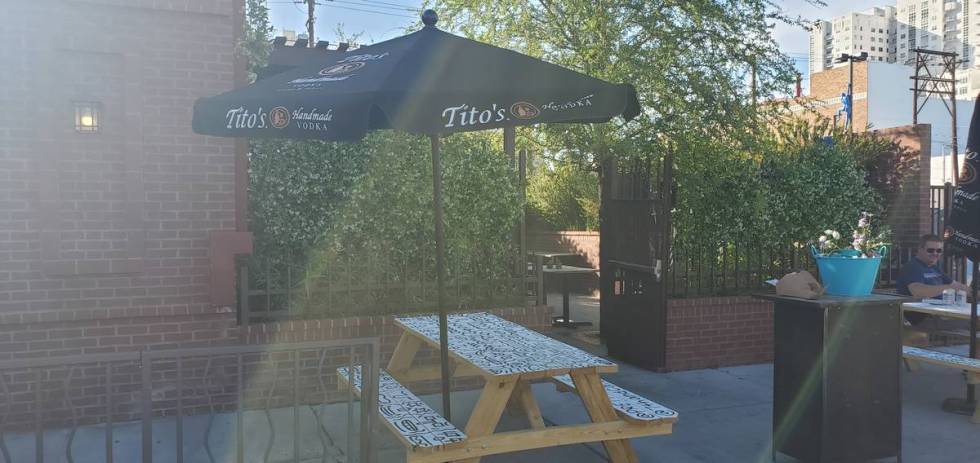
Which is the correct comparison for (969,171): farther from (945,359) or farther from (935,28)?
(935,28)

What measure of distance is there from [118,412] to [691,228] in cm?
578

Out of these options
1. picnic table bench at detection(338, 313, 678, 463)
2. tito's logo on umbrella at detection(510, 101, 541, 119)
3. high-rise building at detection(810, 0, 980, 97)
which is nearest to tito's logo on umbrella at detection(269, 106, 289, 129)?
tito's logo on umbrella at detection(510, 101, 541, 119)

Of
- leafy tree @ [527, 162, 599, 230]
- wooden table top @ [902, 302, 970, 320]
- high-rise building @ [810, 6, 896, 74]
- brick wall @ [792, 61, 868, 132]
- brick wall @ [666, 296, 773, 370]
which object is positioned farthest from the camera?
high-rise building @ [810, 6, 896, 74]

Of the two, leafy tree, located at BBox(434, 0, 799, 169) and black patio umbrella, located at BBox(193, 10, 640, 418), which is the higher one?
leafy tree, located at BBox(434, 0, 799, 169)

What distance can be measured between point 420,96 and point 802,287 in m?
2.72

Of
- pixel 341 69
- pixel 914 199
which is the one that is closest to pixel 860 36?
pixel 914 199

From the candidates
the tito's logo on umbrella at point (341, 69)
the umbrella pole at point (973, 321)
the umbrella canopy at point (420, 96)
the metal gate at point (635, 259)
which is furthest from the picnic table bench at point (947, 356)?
the tito's logo on umbrella at point (341, 69)

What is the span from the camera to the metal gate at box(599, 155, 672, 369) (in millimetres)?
7172

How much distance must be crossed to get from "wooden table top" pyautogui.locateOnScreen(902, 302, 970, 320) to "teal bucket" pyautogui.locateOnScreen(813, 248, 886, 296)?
2.28 meters

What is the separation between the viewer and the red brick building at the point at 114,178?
5473 mm

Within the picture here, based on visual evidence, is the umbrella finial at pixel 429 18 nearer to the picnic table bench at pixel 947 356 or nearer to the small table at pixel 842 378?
the small table at pixel 842 378

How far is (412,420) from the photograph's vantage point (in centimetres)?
411

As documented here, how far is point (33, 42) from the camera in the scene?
545cm

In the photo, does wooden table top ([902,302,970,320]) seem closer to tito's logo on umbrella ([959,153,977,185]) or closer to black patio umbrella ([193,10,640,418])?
tito's logo on umbrella ([959,153,977,185])
